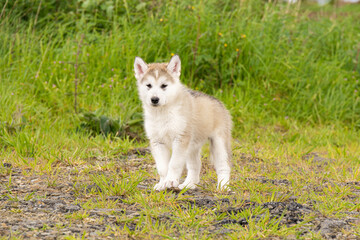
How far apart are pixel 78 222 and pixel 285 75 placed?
5.36m

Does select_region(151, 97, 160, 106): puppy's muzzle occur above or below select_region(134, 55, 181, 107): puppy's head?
below

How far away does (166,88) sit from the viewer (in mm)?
4887

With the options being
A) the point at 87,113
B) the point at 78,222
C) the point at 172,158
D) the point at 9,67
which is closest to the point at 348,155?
the point at 172,158

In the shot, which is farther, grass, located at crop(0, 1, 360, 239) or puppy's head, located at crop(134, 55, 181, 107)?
grass, located at crop(0, 1, 360, 239)

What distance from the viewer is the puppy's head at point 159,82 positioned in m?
4.79

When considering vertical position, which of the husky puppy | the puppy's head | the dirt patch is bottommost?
the dirt patch

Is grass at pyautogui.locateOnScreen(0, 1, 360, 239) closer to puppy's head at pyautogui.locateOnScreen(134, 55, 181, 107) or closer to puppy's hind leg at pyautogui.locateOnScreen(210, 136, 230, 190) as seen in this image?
puppy's hind leg at pyautogui.locateOnScreen(210, 136, 230, 190)


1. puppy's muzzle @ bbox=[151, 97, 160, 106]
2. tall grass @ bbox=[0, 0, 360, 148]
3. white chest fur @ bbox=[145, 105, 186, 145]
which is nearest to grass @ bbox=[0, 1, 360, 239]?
tall grass @ bbox=[0, 0, 360, 148]

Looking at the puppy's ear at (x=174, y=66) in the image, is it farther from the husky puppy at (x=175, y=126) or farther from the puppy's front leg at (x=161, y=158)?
the puppy's front leg at (x=161, y=158)

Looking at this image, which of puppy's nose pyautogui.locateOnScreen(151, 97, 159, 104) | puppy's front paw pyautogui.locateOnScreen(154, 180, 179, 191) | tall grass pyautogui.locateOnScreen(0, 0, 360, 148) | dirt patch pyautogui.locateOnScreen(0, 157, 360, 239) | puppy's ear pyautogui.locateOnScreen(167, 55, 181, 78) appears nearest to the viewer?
dirt patch pyautogui.locateOnScreen(0, 157, 360, 239)

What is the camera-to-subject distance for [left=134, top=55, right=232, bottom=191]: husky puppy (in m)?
4.76

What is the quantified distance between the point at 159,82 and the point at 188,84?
126 inches

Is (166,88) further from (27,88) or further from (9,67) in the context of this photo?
(9,67)

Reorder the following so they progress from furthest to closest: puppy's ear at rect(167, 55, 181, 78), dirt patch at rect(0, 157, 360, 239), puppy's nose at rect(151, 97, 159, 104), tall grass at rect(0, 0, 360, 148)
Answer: tall grass at rect(0, 0, 360, 148) → puppy's ear at rect(167, 55, 181, 78) → puppy's nose at rect(151, 97, 159, 104) → dirt patch at rect(0, 157, 360, 239)
